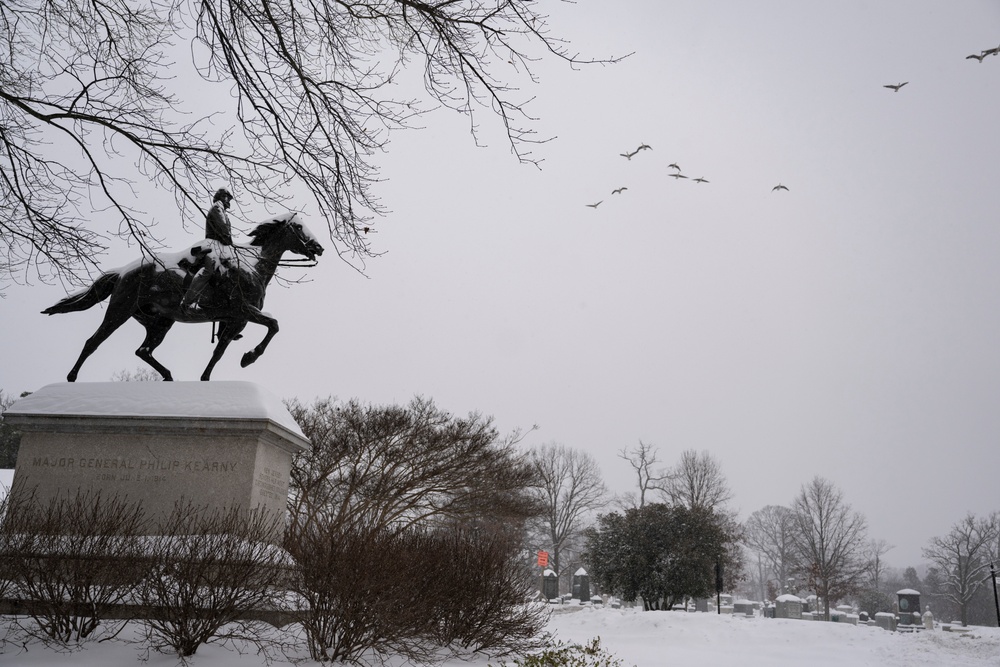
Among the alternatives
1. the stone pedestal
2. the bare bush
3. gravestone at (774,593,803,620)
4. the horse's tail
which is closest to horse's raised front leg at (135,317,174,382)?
the horse's tail

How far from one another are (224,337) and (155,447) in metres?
1.96

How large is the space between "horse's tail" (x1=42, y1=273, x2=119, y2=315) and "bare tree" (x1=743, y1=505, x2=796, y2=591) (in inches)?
2429

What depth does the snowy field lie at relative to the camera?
39.1ft

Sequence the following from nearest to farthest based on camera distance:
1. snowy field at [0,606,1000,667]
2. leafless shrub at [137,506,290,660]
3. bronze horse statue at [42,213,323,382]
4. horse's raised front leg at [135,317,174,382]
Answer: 1. leafless shrub at [137,506,290,660]
2. bronze horse statue at [42,213,323,382]
3. horse's raised front leg at [135,317,174,382]
4. snowy field at [0,606,1000,667]

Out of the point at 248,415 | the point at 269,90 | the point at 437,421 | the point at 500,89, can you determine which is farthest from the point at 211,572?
the point at 437,421

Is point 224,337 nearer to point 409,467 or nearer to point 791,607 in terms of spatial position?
point 409,467

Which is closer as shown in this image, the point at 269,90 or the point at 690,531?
the point at 269,90

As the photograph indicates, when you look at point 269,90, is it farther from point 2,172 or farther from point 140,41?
point 2,172

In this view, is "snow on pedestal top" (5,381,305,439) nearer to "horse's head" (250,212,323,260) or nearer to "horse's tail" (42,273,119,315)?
"horse's tail" (42,273,119,315)

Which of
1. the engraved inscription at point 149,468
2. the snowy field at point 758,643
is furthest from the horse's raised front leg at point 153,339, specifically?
the snowy field at point 758,643

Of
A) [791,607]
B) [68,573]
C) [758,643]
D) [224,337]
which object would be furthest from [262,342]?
[791,607]

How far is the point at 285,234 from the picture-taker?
32.4 ft

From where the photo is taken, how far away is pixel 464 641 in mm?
7926

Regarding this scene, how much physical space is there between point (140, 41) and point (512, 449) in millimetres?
19321
